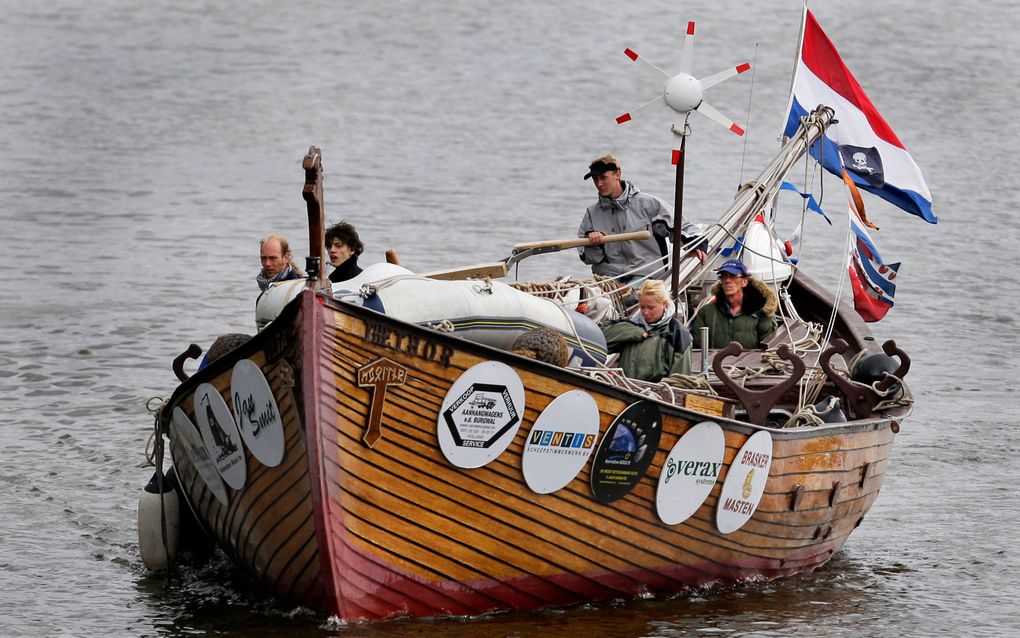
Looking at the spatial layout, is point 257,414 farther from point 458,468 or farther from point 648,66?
point 648,66

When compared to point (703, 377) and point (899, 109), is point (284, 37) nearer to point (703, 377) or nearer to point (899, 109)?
point (899, 109)

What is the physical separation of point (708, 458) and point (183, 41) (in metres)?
25.3

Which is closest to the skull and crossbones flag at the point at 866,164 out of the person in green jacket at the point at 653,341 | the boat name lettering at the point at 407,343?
the person in green jacket at the point at 653,341

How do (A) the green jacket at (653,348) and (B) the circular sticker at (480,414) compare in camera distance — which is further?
(A) the green jacket at (653,348)

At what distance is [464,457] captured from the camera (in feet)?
27.5

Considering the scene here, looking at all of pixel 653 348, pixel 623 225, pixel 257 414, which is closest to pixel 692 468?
pixel 653 348

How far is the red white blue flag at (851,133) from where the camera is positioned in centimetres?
1212

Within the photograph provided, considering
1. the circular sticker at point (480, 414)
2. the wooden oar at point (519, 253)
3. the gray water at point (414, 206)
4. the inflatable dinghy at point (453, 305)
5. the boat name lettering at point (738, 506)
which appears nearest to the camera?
the circular sticker at point (480, 414)

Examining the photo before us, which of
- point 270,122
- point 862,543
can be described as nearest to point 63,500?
point 862,543

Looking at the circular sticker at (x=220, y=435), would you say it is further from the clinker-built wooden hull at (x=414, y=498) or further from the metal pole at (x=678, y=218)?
the metal pole at (x=678, y=218)

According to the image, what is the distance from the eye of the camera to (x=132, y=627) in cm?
935

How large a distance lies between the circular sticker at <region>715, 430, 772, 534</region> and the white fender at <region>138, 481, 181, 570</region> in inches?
138

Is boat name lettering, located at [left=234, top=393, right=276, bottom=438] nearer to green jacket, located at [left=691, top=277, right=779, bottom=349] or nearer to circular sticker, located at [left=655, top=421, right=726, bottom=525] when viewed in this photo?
circular sticker, located at [left=655, top=421, right=726, bottom=525]

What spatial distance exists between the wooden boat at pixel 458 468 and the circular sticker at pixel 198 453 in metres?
0.02
